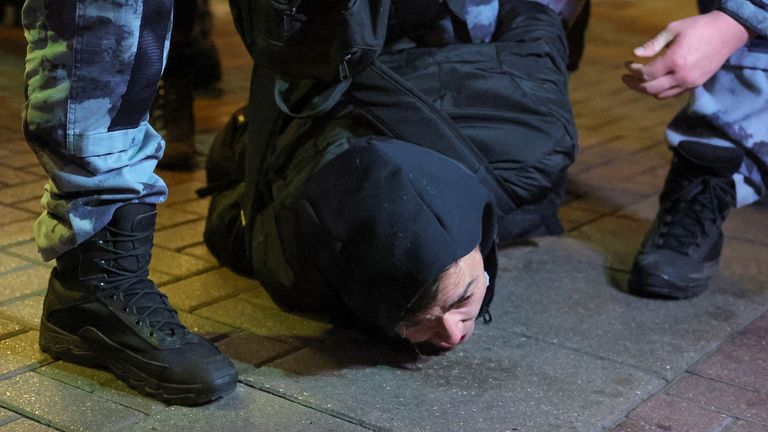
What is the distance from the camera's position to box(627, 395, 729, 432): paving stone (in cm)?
170

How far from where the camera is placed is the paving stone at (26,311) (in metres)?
2.00

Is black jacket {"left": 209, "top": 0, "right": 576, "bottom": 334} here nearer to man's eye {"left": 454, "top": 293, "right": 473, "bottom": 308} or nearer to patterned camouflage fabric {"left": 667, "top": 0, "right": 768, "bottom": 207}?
man's eye {"left": 454, "top": 293, "right": 473, "bottom": 308}

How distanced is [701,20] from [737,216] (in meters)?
0.85

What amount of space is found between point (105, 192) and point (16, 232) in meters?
0.89

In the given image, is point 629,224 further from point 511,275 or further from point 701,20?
point 701,20

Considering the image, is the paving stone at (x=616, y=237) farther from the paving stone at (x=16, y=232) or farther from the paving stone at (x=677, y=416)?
the paving stone at (x=16, y=232)

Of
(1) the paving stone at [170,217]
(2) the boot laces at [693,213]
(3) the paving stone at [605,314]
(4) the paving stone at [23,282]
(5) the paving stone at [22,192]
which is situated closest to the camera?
(3) the paving stone at [605,314]

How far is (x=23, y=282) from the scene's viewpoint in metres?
2.19

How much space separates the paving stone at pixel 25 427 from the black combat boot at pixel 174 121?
1.49m

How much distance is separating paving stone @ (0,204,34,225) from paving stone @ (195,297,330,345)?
0.71m

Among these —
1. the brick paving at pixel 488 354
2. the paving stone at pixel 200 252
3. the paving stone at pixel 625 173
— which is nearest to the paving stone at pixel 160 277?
the brick paving at pixel 488 354

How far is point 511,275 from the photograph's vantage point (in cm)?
237

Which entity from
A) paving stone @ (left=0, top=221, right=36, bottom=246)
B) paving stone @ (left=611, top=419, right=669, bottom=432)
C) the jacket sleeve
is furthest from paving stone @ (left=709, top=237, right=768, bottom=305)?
paving stone @ (left=0, top=221, right=36, bottom=246)

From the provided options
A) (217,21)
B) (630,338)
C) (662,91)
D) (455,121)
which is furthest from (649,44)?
(217,21)
